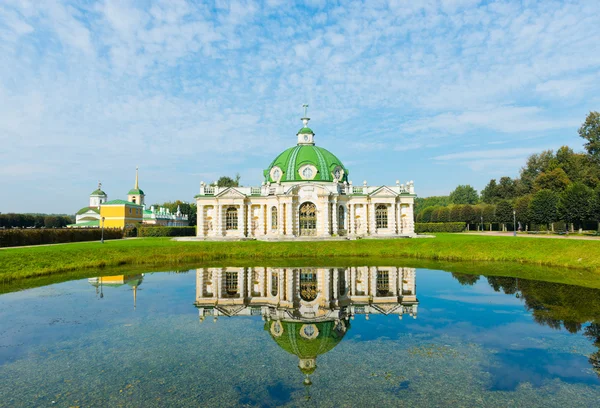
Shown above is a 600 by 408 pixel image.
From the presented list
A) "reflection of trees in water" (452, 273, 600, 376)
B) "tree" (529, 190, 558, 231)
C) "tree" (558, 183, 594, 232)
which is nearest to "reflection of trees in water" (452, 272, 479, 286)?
"reflection of trees in water" (452, 273, 600, 376)

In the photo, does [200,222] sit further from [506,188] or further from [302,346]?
[506,188]

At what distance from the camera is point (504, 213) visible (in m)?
67.8

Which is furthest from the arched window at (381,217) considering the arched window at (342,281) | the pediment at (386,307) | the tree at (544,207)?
the pediment at (386,307)

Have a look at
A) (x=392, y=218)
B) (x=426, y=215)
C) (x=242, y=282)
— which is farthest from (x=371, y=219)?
(x=426, y=215)

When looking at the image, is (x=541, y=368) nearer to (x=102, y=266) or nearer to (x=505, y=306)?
(x=505, y=306)

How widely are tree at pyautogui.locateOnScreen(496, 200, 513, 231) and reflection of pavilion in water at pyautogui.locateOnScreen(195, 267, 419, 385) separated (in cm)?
5071

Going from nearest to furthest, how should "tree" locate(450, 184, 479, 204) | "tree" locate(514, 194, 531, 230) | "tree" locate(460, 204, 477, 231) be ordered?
"tree" locate(514, 194, 531, 230) → "tree" locate(460, 204, 477, 231) → "tree" locate(450, 184, 479, 204)

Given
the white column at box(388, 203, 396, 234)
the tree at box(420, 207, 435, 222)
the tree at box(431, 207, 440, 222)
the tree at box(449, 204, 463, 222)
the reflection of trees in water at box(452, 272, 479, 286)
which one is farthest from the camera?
the tree at box(420, 207, 435, 222)

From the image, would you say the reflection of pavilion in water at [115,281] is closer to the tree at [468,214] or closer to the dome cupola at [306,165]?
the dome cupola at [306,165]

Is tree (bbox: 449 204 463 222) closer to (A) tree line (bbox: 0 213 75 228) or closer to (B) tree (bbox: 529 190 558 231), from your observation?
(B) tree (bbox: 529 190 558 231)

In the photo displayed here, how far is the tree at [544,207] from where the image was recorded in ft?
184

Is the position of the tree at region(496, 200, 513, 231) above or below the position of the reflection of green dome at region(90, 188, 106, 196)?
below

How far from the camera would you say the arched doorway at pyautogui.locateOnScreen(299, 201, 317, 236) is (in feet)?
157

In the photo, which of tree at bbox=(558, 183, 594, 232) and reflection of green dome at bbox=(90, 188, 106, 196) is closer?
tree at bbox=(558, 183, 594, 232)
